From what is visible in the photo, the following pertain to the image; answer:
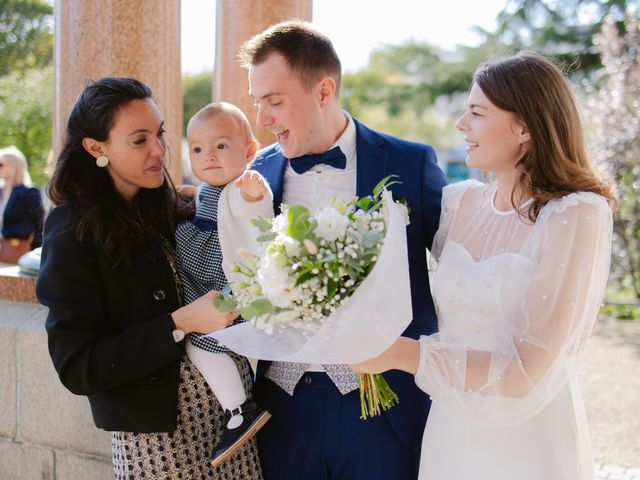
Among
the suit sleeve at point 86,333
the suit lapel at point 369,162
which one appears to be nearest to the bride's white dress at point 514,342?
the suit lapel at point 369,162

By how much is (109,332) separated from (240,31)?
285 centimetres

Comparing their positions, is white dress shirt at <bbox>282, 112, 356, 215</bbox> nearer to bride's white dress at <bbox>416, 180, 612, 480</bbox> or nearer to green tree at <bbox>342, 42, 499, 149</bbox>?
bride's white dress at <bbox>416, 180, 612, 480</bbox>

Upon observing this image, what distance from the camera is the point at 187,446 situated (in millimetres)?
2934

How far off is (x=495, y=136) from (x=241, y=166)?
38.9 inches

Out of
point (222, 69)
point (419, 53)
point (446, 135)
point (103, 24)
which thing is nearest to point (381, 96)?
point (419, 53)

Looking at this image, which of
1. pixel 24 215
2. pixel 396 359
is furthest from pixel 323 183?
pixel 24 215

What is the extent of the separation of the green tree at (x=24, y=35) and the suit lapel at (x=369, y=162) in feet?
77.8

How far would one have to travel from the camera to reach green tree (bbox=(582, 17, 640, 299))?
37.9ft

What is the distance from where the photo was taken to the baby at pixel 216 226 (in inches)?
116

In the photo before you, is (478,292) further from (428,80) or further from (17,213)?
(428,80)

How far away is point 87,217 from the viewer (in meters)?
2.85

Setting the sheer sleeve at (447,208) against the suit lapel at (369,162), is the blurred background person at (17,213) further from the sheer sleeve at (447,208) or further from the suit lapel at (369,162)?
the sheer sleeve at (447,208)

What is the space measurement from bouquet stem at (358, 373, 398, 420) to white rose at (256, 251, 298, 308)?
0.59 meters

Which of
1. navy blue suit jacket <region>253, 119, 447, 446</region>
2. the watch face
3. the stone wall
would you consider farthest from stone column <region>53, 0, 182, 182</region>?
the watch face
